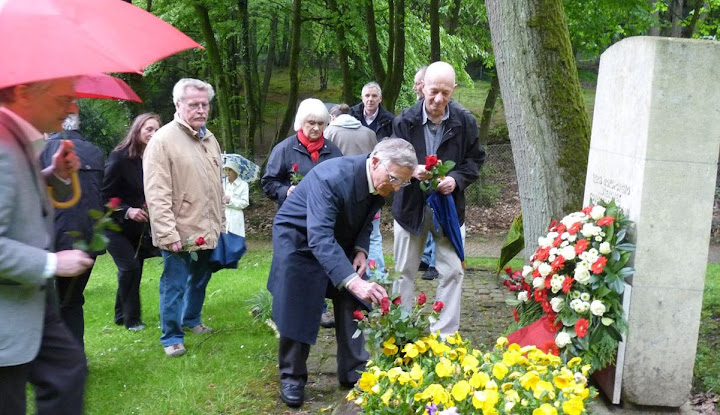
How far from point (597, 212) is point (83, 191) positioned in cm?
330

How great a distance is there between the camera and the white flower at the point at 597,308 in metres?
4.37

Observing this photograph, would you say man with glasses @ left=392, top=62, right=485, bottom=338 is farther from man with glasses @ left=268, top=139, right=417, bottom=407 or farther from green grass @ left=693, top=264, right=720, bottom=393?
green grass @ left=693, top=264, right=720, bottom=393

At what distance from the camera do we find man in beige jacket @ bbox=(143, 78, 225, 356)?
533 centimetres

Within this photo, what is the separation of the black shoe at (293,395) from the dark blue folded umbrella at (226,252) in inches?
63.5

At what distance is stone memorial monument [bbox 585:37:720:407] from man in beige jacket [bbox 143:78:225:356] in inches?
119

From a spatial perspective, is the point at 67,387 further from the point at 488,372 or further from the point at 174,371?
the point at 174,371

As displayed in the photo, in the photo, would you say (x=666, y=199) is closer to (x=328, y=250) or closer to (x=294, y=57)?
(x=328, y=250)

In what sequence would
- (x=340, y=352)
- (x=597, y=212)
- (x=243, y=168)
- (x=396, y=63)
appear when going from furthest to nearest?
(x=396, y=63), (x=243, y=168), (x=340, y=352), (x=597, y=212)

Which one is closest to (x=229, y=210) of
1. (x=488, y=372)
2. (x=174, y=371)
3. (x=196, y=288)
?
(x=196, y=288)

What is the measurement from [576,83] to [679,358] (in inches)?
89.1

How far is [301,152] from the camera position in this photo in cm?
601

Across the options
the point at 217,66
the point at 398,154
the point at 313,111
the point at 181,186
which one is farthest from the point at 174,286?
the point at 217,66

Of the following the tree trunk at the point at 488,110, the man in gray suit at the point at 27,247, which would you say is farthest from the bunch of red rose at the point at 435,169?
the tree trunk at the point at 488,110

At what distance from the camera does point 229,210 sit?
21.8 feet
